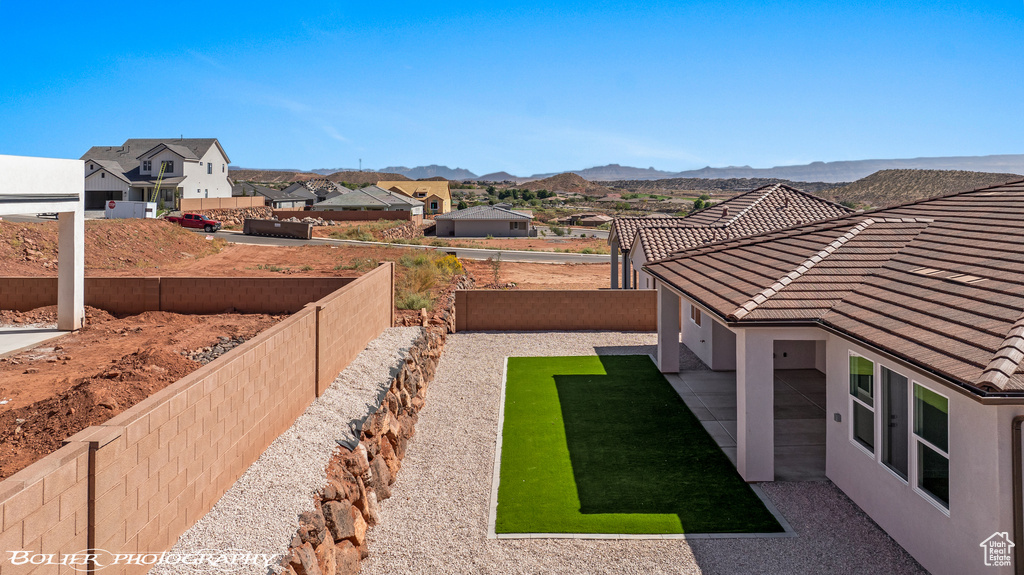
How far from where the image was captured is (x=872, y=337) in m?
9.23

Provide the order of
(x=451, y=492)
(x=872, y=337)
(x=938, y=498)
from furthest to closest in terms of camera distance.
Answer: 1. (x=451, y=492)
2. (x=872, y=337)
3. (x=938, y=498)

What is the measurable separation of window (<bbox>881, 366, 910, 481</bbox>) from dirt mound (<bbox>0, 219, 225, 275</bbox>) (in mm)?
30433

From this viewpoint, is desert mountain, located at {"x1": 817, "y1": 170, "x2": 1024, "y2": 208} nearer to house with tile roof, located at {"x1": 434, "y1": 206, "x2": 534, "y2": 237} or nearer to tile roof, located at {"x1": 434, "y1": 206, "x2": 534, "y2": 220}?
house with tile roof, located at {"x1": 434, "y1": 206, "x2": 534, "y2": 237}

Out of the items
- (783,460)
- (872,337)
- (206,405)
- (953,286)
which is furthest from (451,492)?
(953,286)

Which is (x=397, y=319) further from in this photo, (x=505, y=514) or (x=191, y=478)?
(x=191, y=478)

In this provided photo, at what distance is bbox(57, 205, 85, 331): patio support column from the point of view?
19.1 metres

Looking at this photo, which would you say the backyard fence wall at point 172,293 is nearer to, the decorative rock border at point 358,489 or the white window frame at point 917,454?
the decorative rock border at point 358,489

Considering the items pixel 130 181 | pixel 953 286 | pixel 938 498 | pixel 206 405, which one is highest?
pixel 130 181

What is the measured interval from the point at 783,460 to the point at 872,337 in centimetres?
371

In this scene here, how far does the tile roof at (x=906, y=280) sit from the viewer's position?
316 inches

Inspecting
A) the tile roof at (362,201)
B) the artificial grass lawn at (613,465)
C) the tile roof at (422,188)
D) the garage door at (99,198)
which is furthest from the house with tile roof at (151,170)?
the artificial grass lawn at (613,465)

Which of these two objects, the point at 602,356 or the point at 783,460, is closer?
the point at 783,460

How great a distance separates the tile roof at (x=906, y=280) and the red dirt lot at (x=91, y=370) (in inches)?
382

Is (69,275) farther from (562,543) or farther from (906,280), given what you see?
(906,280)
